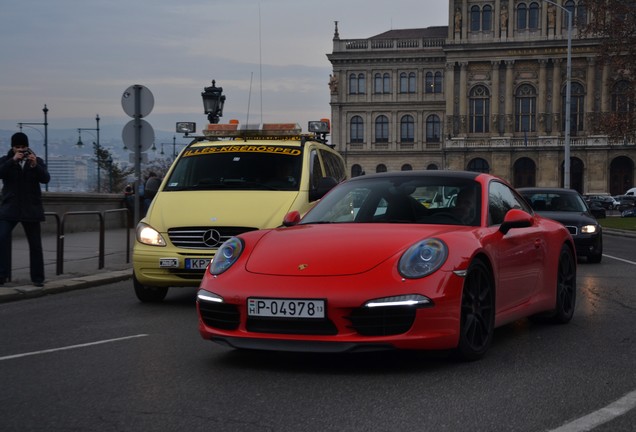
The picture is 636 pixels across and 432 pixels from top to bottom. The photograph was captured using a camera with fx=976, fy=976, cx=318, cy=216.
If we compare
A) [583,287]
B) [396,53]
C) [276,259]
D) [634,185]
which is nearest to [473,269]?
[276,259]

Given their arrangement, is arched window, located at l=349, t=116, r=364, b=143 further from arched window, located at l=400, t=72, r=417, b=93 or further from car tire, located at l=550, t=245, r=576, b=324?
car tire, located at l=550, t=245, r=576, b=324

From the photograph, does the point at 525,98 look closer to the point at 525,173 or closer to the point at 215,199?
the point at 525,173

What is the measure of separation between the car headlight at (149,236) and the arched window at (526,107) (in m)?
88.9

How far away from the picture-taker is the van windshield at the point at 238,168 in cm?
1145

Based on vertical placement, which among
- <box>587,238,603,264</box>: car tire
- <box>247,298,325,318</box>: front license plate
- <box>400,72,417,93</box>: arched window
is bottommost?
<box>587,238,603,264</box>: car tire

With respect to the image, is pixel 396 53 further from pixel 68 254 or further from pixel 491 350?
pixel 491 350

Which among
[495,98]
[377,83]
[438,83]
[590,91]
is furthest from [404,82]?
[590,91]

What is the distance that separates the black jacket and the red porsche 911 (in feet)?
16.7

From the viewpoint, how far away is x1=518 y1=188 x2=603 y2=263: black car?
55.4ft

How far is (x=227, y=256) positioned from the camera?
6.68 meters

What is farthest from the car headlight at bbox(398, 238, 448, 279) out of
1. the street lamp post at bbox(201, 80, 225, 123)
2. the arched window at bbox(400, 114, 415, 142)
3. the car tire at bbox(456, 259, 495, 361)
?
the arched window at bbox(400, 114, 415, 142)

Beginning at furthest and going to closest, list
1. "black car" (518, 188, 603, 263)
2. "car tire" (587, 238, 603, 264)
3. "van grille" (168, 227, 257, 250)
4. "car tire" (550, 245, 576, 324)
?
"car tire" (587, 238, 603, 264), "black car" (518, 188, 603, 263), "van grille" (168, 227, 257, 250), "car tire" (550, 245, 576, 324)

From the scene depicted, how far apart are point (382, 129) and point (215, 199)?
97555 millimetres

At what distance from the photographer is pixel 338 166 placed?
14.8 m
